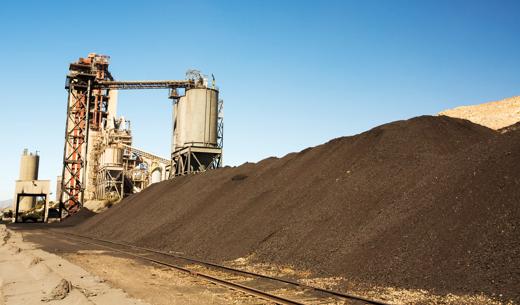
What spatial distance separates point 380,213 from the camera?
13.6 metres

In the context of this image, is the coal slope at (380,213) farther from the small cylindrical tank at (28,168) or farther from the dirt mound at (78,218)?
the small cylindrical tank at (28,168)

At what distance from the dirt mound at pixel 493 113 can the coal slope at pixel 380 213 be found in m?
22.2

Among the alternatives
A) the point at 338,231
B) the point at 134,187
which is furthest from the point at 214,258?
the point at 134,187

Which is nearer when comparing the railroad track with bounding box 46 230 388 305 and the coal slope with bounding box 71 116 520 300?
the railroad track with bounding box 46 230 388 305

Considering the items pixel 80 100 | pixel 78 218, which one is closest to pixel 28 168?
pixel 80 100

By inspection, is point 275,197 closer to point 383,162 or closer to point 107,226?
point 383,162

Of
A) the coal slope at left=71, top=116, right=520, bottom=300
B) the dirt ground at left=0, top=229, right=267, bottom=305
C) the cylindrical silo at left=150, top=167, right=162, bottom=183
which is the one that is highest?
the cylindrical silo at left=150, top=167, right=162, bottom=183

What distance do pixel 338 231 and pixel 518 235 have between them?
5.23 meters

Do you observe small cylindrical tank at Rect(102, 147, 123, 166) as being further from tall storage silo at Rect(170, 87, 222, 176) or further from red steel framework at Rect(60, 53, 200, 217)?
tall storage silo at Rect(170, 87, 222, 176)

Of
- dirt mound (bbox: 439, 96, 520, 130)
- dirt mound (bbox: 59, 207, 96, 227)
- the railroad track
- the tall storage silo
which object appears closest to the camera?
the railroad track

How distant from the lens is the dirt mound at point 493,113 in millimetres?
41188

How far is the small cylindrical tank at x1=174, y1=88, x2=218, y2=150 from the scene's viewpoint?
126 feet

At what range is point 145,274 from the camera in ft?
42.1


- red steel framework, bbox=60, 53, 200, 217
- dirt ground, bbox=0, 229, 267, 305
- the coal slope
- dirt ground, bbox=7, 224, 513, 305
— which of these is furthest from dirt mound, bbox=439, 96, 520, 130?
dirt ground, bbox=0, 229, 267, 305
